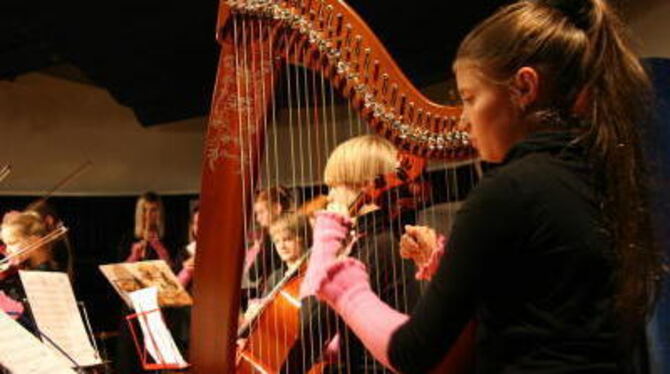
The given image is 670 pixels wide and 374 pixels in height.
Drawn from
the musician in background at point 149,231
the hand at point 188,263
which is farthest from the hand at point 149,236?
the hand at point 188,263

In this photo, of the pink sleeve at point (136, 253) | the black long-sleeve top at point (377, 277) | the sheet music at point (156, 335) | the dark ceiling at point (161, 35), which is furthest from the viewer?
the pink sleeve at point (136, 253)

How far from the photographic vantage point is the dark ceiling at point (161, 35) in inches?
153

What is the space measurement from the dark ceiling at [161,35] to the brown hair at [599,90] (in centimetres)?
291

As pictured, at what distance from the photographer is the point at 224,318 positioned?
1408 mm

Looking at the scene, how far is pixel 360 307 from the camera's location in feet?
3.28

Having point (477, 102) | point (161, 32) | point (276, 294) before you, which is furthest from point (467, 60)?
point (161, 32)

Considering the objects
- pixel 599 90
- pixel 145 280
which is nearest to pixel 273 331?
pixel 145 280

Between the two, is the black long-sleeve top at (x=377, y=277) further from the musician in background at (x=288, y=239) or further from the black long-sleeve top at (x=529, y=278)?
the musician in background at (x=288, y=239)

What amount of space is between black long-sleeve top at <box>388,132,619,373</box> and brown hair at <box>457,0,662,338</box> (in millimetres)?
38

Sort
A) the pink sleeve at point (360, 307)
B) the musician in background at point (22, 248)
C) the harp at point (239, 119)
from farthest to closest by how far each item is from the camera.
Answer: the musician in background at point (22, 248) → the harp at point (239, 119) → the pink sleeve at point (360, 307)

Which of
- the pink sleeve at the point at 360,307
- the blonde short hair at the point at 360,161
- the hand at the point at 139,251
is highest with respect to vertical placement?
the blonde short hair at the point at 360,161

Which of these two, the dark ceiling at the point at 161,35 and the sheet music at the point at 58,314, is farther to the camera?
the dark ceiling at the point at 161,35

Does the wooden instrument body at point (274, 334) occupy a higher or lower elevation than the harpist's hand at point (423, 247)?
lower

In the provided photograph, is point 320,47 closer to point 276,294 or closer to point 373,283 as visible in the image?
point 373,283
